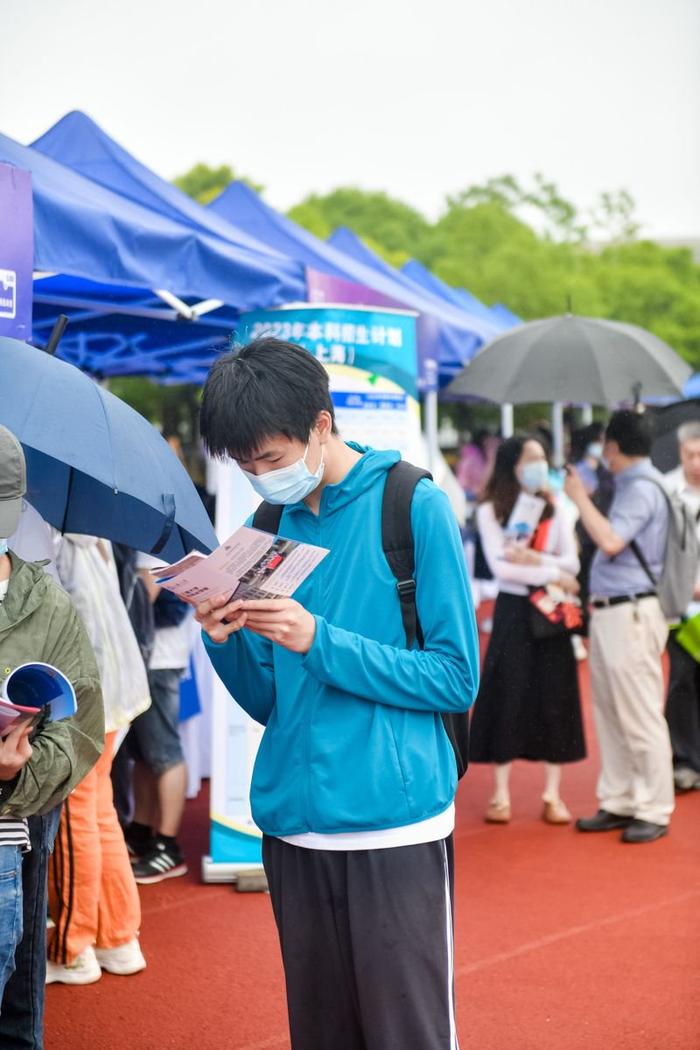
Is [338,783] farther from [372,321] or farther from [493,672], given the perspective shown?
[493,672]

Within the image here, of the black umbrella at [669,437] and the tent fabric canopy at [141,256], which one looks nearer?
the tent fabric canopy at [141,256]

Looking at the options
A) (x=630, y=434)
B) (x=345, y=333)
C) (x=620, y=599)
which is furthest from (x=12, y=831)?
(x=630, y=434)

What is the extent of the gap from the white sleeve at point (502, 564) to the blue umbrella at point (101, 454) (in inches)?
138

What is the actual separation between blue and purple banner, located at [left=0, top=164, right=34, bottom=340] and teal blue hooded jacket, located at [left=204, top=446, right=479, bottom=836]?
1.79 meters

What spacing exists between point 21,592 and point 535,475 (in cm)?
440

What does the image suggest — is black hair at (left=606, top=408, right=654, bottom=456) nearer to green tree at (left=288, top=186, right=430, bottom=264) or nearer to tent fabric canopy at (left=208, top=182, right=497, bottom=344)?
tent fabric canopy at (left=208, top=182, right=497, bottom=344)

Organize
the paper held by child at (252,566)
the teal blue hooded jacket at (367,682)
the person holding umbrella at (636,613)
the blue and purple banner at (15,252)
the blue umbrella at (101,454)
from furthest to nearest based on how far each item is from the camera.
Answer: the person holding umbrella at (636,613) → the blue and purple banner at (15,252) → the blue umbrella at (101,454) → the teal blue hooded jacket at (367,682) → the paper held by child at (252,566)

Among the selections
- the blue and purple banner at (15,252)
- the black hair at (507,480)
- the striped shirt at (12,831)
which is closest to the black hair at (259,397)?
the striped shirt at (12,831)

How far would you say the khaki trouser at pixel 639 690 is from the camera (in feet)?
20.8

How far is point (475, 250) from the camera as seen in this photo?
28.5m

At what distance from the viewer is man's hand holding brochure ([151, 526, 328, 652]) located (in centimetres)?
234

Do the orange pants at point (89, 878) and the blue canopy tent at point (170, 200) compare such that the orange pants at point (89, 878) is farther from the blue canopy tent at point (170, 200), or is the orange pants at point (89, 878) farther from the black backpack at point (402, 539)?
the blue canopy tent at point (170, 200)

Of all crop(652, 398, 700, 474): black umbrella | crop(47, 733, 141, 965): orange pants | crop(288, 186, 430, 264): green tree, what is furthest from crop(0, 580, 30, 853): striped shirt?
crop(288, 186, 430, 264): green tree

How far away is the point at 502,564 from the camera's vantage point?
6852mm
